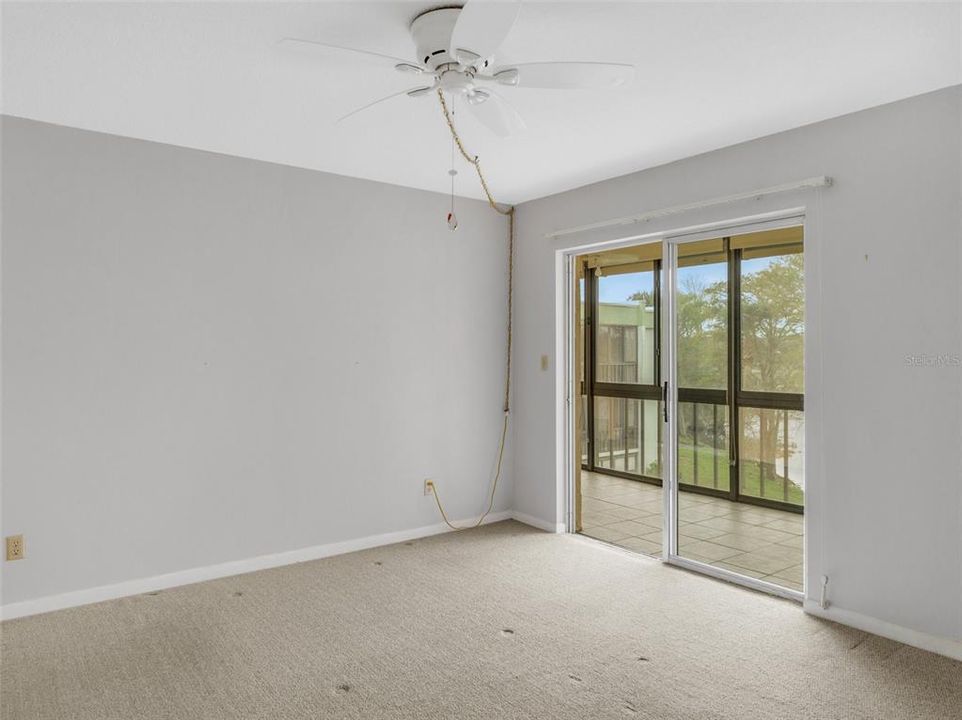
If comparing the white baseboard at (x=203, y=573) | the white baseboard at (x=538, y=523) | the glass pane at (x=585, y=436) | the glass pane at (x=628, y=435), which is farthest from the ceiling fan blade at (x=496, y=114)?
the glass pane at (x=585, y=436)

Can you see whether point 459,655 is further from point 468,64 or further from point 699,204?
point 699,204

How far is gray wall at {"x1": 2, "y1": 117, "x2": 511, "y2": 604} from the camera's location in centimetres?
328

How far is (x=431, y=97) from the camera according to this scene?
295 centimetres

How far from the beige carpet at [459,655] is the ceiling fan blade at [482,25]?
232cm

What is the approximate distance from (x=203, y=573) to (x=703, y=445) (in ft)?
10.0

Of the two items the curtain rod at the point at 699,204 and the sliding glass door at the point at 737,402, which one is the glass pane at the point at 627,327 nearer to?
the curtain rod at the point at 699,204

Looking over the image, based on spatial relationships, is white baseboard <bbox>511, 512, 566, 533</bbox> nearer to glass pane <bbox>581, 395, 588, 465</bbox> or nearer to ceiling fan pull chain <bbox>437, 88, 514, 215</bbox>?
glass pane <bbox>581, 395, 588, 465</bbox>

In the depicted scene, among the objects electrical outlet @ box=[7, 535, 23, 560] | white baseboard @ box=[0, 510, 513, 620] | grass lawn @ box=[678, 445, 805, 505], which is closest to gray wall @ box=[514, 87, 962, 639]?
grass lawn @ box=[678, 445, 805, 505]

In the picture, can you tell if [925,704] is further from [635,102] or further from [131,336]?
[131,336]

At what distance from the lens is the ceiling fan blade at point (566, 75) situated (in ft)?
7.07

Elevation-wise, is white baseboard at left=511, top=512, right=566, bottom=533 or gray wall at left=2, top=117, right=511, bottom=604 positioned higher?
gray wall at left=2, top=117, right=511, bottom=604

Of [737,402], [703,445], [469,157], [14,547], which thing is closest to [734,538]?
[703,445]

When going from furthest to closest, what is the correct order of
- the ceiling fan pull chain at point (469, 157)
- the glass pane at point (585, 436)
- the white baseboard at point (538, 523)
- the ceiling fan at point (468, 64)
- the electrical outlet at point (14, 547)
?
the glass pane at point (585, 436), the white baseboard at point (538, 523), the electrical outlet at point (14, 547), the ceiling fan pull chain at point (469, 157), the ceiling fan at point (468, 64)

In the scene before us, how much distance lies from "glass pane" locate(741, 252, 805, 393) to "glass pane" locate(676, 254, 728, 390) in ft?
0.42
